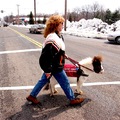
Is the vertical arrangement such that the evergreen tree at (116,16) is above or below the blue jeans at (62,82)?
above

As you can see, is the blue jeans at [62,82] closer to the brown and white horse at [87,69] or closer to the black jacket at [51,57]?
the black jacket at [51,57]

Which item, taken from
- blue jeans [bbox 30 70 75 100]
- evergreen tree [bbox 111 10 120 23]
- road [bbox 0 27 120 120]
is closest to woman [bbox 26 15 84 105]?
blue jeans [bbox 30 70 75 100]

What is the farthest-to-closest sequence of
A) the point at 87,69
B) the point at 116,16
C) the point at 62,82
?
the point at 116,16
the point at 87,69
the point at 62,82

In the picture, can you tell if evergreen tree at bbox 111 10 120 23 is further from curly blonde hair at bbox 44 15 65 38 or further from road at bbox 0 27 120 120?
curly blonde hair at bbox 44 15 65 38

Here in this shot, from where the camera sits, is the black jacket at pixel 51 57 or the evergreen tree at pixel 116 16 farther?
the evergreen tree at pixel 116 16

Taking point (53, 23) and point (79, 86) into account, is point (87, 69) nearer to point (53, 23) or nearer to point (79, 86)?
point (79, 86)

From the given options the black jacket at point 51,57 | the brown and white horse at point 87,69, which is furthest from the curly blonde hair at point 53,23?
the brown and white horse at point 87,69

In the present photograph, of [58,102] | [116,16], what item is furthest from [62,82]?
[116,16]

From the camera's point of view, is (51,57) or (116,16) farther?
(116,16)

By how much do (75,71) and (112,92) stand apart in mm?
1100

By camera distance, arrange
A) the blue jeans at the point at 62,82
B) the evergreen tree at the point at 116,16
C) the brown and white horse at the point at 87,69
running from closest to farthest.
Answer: the blue jeans at the point at 62,82 → the brown and white horse at the point at 87,69 → the evergreen tree at the point at 116,16

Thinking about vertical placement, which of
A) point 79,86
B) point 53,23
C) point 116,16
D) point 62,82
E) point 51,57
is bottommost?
point 79,86

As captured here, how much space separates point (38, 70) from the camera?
26.1 feet

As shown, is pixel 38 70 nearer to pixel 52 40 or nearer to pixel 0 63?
pixel 0 63
